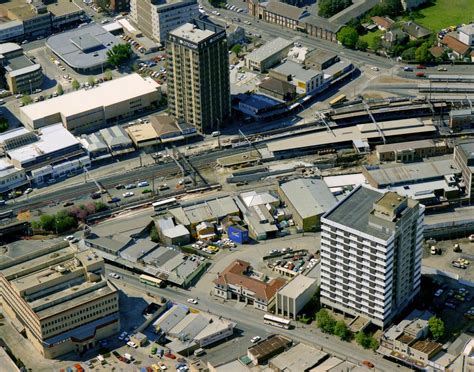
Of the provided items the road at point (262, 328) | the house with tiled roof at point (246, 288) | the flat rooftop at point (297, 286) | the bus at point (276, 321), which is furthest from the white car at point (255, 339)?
the flat rooftop at point (297, 286)

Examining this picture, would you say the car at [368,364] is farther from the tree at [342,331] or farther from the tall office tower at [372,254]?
the tall office tower at [372,254]

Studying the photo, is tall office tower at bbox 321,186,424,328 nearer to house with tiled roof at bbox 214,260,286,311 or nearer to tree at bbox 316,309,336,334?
tree at bbox 316,309,336,334

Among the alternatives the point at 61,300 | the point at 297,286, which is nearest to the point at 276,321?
the point at 297,286

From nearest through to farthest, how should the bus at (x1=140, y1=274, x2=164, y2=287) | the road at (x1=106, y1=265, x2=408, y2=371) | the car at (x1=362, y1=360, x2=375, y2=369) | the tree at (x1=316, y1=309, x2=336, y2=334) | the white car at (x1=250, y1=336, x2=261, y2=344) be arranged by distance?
the car at (x1=362, y1=360, x2=375, y2=369), the road at (x1=106, y1=265, x2=408, y2=371), the white car at (x1=250, y1=336, x2=261, y2=344), the tree at (x1=316, y1=309, x2=336, y2=334), the bus at (x1=140, y1=274, x2=164, y2=287)

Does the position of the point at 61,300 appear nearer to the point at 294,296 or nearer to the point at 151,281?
the point at 151,281

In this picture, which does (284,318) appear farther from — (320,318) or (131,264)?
(131,264)

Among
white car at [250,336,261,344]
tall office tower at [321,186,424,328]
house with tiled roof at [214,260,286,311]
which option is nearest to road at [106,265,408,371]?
white car at [250,336,261,344]
